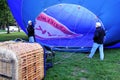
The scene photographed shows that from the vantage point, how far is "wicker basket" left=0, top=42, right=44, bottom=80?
209 inches

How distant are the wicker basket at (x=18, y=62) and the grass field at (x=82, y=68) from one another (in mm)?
1014

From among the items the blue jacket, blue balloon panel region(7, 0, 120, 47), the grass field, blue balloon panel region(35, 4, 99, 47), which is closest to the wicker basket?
the grass field

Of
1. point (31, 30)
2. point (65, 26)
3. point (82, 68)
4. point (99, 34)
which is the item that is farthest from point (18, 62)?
point (65, 26)

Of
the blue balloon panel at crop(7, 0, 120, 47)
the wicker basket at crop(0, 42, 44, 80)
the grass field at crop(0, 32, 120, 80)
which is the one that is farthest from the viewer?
the blue balloon panel at crop(7, 0, 120, 47)

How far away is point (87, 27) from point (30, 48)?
5042mm

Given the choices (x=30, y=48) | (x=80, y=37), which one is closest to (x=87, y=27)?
(x=80, y=37)

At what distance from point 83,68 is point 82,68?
0.03 m

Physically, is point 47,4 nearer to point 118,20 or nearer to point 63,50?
point 63,50

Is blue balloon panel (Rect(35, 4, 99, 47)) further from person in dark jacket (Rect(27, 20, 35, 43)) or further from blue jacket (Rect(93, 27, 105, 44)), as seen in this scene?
blue jacket (Rect(93, 27, 105, 44))

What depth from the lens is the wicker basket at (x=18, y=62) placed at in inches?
209

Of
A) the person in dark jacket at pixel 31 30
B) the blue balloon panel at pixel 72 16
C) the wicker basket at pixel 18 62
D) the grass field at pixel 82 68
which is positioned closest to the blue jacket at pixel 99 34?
the grass field at pixel 82 68

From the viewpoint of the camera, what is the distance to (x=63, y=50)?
426 inches

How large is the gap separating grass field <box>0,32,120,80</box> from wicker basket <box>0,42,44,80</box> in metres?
1.01

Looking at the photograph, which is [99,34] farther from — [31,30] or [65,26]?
[31,30]
